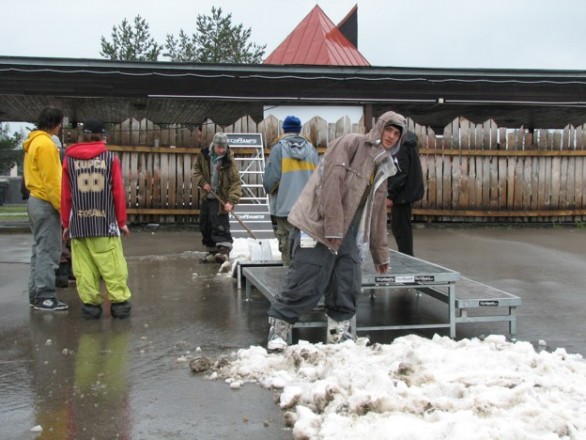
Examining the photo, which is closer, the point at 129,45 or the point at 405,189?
the point at 405,189

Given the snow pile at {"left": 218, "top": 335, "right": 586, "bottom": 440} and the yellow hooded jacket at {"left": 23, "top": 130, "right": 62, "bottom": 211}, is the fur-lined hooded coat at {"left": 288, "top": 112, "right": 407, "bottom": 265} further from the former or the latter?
the yellow hooded jacket at {"left": 23, "top": 130, "right": 62, "bottom": 211}

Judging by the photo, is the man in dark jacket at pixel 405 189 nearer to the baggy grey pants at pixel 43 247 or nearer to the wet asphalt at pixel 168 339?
the wet asphalt at pixel 168 339

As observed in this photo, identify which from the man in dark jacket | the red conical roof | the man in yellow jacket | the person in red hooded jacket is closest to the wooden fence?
the man in dark jacket

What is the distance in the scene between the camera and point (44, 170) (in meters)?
6.34

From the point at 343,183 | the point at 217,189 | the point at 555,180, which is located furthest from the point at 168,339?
the point at 555,180

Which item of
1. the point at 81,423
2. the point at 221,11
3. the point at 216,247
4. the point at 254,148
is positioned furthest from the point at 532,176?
the point at 221,11

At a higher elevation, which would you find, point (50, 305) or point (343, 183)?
point (343, 183)

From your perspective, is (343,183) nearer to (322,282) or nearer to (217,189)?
(322,282)

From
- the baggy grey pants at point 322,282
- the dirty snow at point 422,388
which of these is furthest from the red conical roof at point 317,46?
the dirty snow at point 422,388

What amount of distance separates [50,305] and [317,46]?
708 inches

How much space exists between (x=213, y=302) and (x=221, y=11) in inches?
1773

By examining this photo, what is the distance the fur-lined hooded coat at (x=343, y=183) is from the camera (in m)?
4.70

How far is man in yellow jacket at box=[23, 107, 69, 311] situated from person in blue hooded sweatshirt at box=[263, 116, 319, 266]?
203cm

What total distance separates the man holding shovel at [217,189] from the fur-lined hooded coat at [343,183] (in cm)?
423
